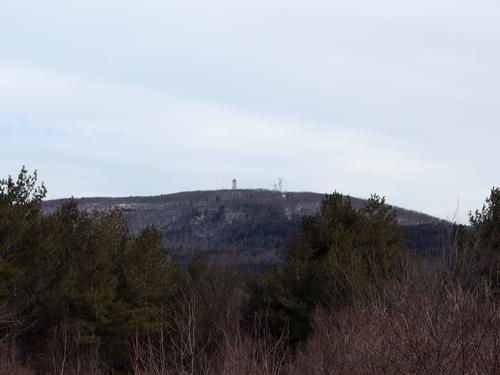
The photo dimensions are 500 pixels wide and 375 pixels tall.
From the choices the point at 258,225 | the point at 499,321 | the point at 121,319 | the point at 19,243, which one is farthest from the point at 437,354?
the point at 258,225

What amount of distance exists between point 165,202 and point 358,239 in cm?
14301

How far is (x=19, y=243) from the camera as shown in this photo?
39375 millimetres

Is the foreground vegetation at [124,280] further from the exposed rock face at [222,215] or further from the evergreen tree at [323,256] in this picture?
the exposed rock face at [222,215]

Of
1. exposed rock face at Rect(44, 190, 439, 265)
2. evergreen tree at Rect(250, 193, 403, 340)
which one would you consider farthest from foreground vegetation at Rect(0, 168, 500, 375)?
exposed rock face at Rect(44, 190, 439, 265)

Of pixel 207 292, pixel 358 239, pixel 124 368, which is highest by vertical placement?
pixel 358 239

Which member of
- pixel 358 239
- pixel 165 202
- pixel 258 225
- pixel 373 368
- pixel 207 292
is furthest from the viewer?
pixel 165 202

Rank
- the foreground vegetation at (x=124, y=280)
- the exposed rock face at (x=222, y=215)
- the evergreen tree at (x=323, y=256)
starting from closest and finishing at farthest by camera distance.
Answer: the foreground vegetation at (x=124, y=280) → the evergreen tree at (x=323, y=256) → the exposed rock face at (x=222, y=215)

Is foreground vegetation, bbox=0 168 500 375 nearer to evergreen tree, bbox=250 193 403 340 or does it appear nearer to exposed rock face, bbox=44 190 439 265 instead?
evergreen tree, bbox=250 193 403 340

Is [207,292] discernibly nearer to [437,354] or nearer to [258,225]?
[437,354]

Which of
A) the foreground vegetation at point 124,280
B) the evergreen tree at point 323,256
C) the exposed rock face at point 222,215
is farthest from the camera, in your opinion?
the exposed rock face at point 222,215

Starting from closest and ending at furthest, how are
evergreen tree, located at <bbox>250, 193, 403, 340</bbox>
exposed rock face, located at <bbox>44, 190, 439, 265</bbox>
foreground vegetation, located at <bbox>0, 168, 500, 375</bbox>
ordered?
foreground vegetation, located at <bbox>0, 168, 500, 375</bbox>, evergreen tree, located at <bbox>250, 193, 403, 340</bbox>, exposed rock face, located at <bbox>44, 190, 439, 265</bbox>

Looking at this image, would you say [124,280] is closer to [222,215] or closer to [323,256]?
[323,256]

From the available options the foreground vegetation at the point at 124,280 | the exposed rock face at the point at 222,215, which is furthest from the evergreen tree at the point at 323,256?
the exposed rock face at the point at 222,215

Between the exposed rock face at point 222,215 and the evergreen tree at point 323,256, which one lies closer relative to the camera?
the evergreen tree at point 323,256
